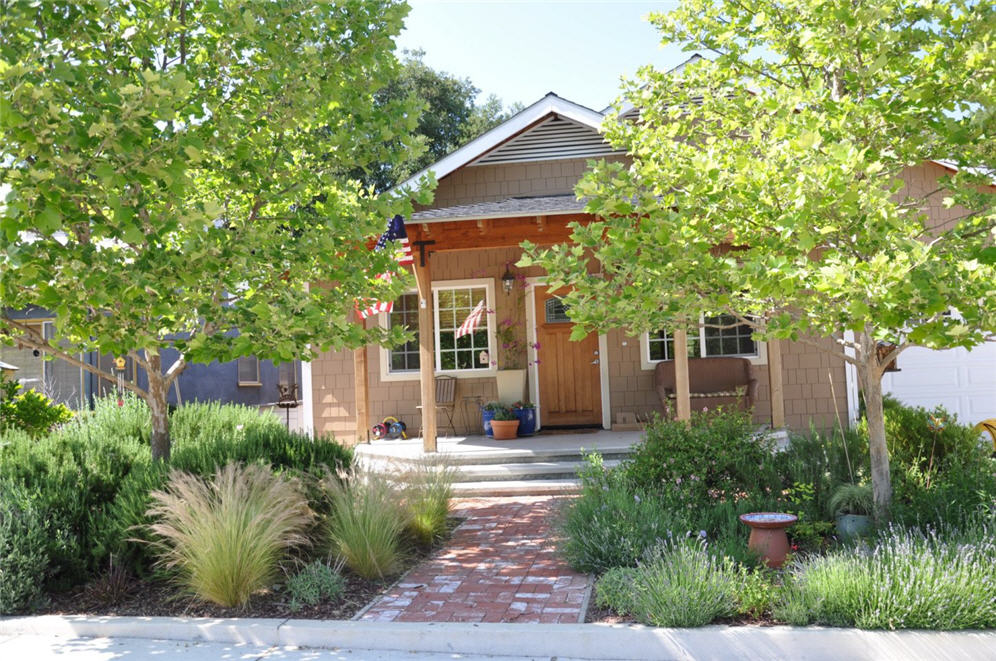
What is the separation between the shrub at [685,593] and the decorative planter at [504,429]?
19.9ft

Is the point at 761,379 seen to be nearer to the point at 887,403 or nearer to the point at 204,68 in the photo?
the point at 887,403

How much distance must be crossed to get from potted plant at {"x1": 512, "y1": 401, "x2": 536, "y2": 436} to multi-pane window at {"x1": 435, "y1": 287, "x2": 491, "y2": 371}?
948mm

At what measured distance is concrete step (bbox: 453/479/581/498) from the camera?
Answer: 8.92m

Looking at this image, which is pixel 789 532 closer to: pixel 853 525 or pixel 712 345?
pixel 853 525

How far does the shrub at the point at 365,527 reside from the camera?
571 cm

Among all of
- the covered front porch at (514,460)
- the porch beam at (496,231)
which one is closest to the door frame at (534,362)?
the covered front porch at (514,460)

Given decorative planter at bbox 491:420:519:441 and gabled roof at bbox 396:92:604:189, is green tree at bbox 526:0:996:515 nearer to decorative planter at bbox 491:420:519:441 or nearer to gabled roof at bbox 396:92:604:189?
decorative planter at bbox 491:420:519:441

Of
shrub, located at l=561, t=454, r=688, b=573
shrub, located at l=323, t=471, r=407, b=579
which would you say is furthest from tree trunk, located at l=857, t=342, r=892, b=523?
shrub, located at l=323, t=471, r=407, b=579

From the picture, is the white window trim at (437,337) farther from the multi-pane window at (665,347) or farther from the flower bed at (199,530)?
the flower bed at (199,530)

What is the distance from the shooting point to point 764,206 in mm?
4867

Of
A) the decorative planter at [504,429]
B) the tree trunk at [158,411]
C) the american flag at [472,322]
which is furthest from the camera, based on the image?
the american flag at [472,322]

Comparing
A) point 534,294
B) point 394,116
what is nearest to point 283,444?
point 394,116

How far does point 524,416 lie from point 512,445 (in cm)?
106

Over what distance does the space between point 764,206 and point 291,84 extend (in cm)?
341
